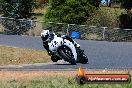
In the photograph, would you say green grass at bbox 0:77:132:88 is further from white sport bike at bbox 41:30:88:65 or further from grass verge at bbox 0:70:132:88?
white sport bike at bbox 41:30:88:65

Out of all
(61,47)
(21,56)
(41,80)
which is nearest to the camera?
(41,80)

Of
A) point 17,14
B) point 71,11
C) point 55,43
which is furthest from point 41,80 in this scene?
point 17,14

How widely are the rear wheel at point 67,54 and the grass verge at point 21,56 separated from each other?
12.2ft

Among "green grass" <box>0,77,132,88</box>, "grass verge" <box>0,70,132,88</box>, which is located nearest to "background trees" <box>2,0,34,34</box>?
"grass verge" <box>0,70,132,88</box>

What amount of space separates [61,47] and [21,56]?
513cm

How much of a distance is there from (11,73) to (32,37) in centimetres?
1964

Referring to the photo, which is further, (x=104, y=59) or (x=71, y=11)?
(x=71, y=11)

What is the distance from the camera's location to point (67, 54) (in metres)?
19.6

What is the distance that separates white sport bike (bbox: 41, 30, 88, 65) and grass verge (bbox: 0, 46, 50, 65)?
3.62m

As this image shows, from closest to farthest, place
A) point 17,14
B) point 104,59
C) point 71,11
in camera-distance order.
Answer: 1. point 104,59
2. point 71,11
3. point 17,14

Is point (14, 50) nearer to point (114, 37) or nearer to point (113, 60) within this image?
point (113, 60)

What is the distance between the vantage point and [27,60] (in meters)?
23.5

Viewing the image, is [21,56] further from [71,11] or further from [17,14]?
[17,14]

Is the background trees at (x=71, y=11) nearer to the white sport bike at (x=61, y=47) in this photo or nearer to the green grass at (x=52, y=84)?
the white sport bike at (x=61, y=47)
